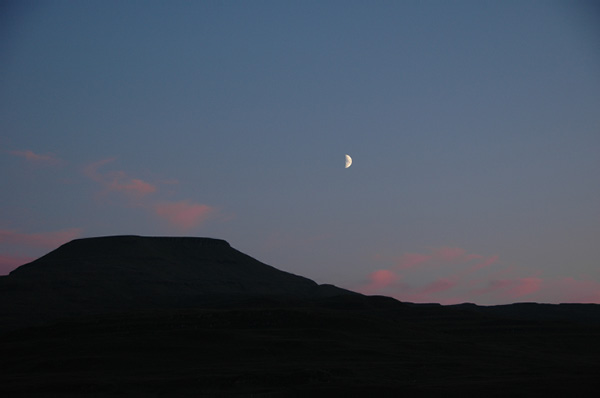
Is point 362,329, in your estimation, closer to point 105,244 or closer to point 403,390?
point 403,390

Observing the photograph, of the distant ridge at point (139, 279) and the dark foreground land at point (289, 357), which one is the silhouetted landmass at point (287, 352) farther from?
the distant ridge at point (139, 279)

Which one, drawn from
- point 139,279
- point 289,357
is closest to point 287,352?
point 289,357

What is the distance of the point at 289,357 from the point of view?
141ft

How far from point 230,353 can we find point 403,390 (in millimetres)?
16857

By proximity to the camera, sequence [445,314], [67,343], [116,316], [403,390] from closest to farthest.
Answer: [403,390] < [67,343] < [116,316] < [445,314]

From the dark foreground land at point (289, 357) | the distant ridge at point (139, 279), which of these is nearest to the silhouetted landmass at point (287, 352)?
the dark foreground land at point (289, 357)

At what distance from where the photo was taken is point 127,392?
32.7m

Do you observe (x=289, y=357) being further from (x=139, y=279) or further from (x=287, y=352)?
(x=139, y=279)

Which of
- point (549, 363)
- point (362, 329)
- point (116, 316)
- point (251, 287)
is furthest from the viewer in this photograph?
point (251, 287)

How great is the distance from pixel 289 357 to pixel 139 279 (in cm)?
8129

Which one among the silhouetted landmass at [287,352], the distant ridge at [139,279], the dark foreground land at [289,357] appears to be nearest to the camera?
the dark foreground land at [289,357]

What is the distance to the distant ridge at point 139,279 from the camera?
96375mm

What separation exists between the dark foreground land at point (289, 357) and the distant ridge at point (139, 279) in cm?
3467

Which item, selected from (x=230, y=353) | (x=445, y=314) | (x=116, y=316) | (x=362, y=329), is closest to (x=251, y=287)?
(x=445, y=314)
